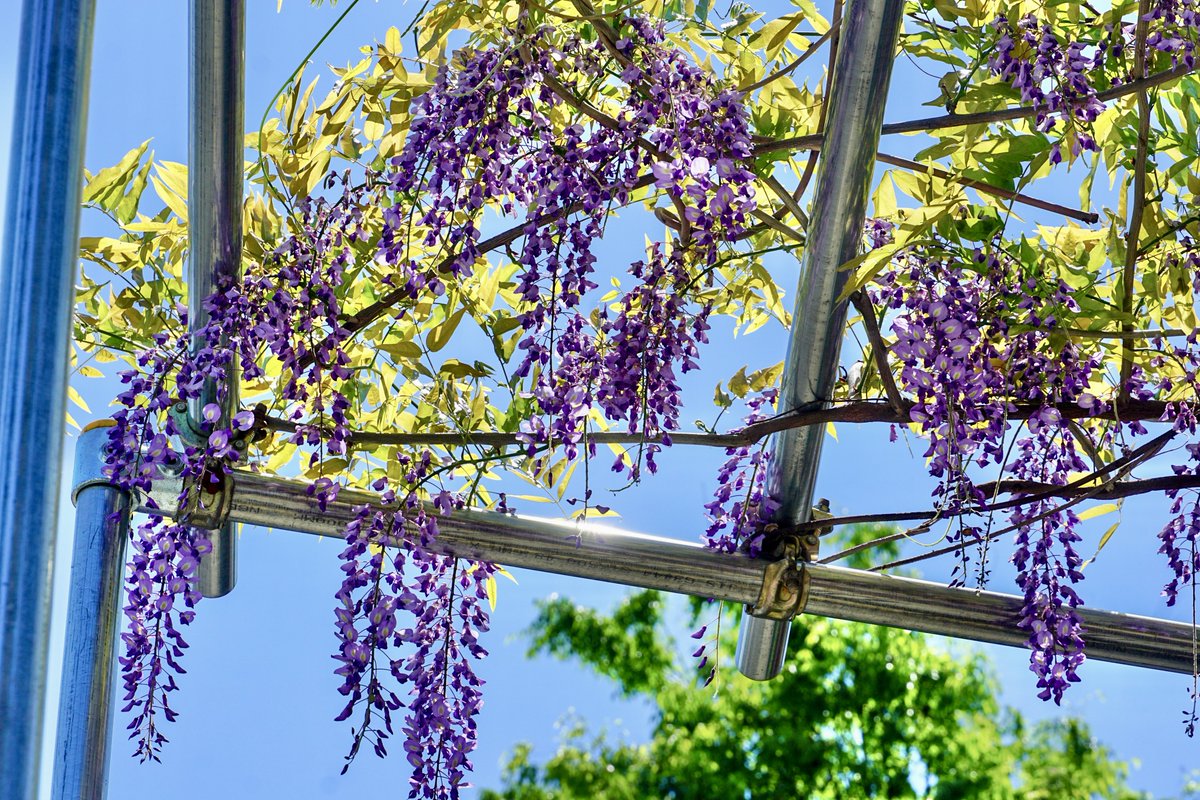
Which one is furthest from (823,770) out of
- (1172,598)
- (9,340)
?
(9,340)

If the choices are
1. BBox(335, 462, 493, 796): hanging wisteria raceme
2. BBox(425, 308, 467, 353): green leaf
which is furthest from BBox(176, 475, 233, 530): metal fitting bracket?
BBox(425, 308, 467, 353): green leaf

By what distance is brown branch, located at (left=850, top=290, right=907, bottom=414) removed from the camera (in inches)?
48.5

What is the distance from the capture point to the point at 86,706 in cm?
113

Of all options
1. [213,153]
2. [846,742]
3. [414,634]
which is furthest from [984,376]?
[846,742]

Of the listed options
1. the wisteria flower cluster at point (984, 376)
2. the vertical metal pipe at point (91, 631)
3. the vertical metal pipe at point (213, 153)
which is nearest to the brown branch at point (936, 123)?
the wisteria flower cluster at point (984, 376)

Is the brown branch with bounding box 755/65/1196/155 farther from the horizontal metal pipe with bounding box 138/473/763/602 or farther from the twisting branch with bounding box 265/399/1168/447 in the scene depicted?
the horizontal metal pipe with bounding box 138/473/763/602

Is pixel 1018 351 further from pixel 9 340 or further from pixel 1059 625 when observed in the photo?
pixel 9 340

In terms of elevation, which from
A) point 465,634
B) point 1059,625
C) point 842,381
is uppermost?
point 842,381

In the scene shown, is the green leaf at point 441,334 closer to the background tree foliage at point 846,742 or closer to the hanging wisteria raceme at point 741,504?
the hanging wisteria raceme at point 741,504

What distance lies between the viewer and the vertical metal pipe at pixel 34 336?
59cm

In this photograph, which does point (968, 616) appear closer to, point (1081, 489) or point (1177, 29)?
point (1081, 489)

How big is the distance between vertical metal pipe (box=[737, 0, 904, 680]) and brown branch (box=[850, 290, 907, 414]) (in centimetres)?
5

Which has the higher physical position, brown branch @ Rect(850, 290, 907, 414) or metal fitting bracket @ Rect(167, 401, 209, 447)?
brown branch @ Rect(850, 290, 907, 414)

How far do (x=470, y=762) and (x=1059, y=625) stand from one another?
0.63 meters
